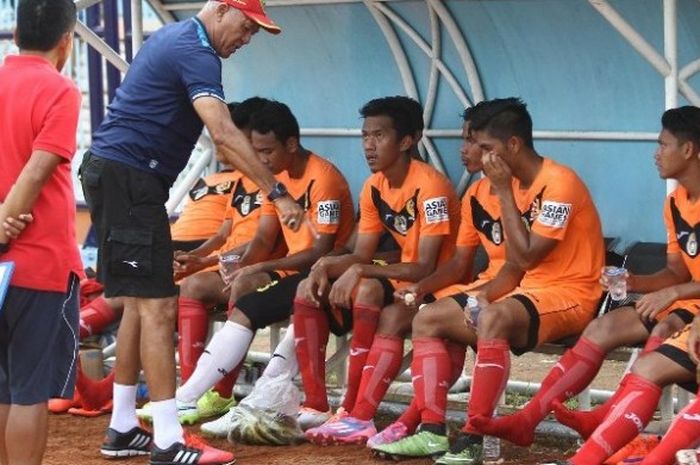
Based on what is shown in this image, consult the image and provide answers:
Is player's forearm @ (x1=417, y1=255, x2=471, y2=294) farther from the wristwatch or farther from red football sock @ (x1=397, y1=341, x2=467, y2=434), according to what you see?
the wristwatch

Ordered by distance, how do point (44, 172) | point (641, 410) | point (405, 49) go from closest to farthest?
point (44, 172)
point (641, 410)
point (405, 49)

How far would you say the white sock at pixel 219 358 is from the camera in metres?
7.23

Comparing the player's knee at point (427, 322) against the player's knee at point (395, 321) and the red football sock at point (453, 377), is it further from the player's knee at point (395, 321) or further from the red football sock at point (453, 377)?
the player's knee at point (395, 321)

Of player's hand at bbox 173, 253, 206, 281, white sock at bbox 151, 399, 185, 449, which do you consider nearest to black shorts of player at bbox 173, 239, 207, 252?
player's hand at bbox 173, 253, 206, 281

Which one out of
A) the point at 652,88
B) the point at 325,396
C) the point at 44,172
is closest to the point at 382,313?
the point at 325,396

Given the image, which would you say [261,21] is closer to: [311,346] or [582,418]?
[311,346]

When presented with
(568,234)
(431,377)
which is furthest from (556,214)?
(431,377)

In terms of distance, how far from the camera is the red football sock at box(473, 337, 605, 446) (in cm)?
616

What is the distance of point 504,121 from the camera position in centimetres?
661

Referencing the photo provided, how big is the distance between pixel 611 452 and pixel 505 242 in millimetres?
1185

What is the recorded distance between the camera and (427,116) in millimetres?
8328

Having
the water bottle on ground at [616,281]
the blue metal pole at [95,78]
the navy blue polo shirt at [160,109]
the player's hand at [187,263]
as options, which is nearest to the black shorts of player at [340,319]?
the water bottle on ground at [616,281]

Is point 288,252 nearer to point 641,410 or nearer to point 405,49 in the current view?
point 405,49

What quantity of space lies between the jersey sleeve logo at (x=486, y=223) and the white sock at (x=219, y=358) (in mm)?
1152
